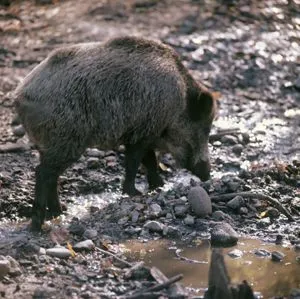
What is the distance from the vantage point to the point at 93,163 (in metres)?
10.9

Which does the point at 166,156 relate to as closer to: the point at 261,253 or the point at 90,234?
the point at 90,234

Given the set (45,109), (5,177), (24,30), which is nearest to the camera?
(45,109)

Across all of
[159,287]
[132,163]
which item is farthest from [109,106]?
[159,287]

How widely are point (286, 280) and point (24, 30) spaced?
295 inches

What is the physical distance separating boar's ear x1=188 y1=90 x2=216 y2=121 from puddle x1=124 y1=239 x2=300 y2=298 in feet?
6.00

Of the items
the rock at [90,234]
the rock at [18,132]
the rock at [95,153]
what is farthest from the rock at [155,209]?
the rock at [18,132]

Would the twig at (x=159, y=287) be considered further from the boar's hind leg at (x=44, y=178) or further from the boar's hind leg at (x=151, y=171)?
the boar's hind leg at (x=151, y=171)

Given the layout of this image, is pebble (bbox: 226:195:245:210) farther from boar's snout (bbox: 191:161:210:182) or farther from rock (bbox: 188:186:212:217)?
boar's snout (bbox: 191:161:210:182)

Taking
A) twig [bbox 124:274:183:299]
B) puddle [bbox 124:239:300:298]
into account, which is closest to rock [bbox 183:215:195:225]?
puddle [bbox 124:239:300:298]

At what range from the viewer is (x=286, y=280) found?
8.16m

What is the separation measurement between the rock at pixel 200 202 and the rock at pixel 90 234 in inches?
41.2

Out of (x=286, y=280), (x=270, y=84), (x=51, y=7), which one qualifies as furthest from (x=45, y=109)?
(x=51, y=7)

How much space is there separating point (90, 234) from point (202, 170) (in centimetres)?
228

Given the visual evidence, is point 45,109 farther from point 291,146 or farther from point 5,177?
point 291,146
